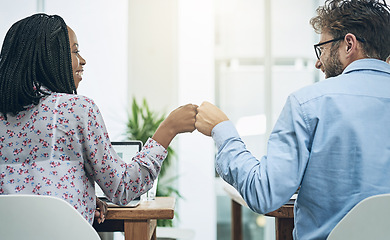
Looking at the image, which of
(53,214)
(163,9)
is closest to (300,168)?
(53,214)

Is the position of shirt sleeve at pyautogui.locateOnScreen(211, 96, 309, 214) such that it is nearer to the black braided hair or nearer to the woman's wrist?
the woman's wrist

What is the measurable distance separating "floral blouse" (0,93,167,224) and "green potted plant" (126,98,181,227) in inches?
94.1

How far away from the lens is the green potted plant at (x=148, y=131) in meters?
3.81

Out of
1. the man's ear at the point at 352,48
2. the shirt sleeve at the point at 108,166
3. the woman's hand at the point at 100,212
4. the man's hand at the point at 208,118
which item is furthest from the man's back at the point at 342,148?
the woman's hand at the point at 100,212

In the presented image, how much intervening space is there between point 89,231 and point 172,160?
10.2 feet

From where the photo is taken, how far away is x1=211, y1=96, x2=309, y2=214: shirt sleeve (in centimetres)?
119

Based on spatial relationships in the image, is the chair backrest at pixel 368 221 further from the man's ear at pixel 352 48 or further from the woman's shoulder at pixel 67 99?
the woman's shoulder at pixel 67 99

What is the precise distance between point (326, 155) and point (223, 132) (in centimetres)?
33

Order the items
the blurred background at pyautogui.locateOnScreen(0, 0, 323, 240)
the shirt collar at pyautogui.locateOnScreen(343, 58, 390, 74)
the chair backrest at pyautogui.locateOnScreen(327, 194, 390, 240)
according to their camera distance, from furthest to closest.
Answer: the blurred background at pyautogui.locateOnScreen(0, 0, 323, 240) → the shirt collar at pyautogui.locateOnScreen(343, 58, 390, 74) → the chair backrest at pyautogui.locateOnScreen(327, 194, 390, 240)

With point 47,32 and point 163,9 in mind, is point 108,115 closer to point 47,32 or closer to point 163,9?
point 163,9

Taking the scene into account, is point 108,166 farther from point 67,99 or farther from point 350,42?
point 350,42

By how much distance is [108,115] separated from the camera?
13.7 feet

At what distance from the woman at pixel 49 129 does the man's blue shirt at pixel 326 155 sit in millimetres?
453

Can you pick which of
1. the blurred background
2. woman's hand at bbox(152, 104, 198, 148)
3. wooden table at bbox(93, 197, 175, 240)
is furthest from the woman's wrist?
the blurred background
